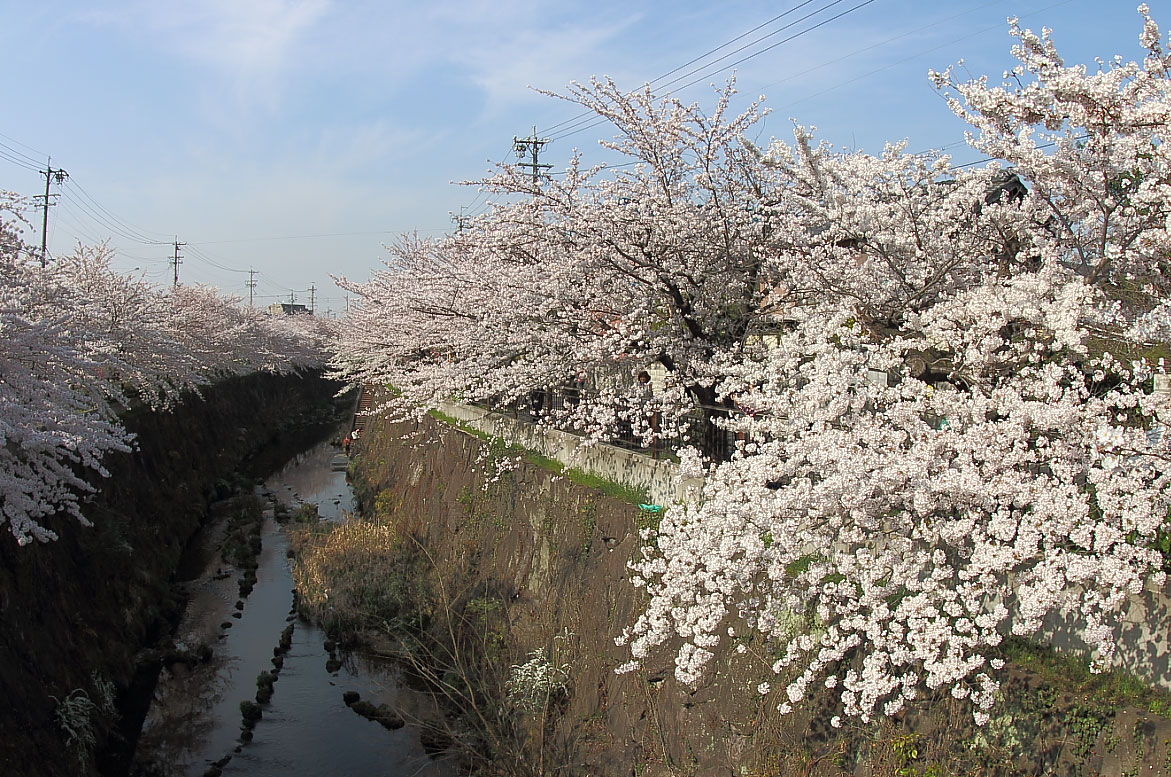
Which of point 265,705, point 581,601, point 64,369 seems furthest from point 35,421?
point 581,601

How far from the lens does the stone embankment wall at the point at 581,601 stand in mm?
7605

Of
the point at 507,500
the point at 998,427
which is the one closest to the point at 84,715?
the point at 507,500

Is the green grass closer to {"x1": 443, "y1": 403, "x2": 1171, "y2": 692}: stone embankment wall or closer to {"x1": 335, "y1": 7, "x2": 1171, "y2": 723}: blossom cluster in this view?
{"x1": 443, "y1": 403, "x2": 1171, "y2": 692}: stone embankment wall

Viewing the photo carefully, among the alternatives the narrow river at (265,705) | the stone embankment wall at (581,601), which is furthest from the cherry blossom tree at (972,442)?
the narrow river at (265,705)

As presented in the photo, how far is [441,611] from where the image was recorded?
13086mm

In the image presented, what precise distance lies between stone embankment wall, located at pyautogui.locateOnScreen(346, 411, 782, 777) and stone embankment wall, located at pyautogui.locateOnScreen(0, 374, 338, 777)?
485 centimetres

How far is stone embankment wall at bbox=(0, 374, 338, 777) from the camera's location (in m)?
8.95

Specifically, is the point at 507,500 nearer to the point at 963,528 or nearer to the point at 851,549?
the point at 851,549

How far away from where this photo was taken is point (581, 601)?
34.2 ft

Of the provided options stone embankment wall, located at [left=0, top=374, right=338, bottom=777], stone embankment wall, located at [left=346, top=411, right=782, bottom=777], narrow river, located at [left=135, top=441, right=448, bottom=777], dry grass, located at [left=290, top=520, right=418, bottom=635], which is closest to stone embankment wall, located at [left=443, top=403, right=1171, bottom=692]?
stone embankment wall, located at [left=346, top=411, right=782, bottom=777]

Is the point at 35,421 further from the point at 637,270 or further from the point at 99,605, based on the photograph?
the point at 637,270

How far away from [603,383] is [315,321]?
68.3 meters

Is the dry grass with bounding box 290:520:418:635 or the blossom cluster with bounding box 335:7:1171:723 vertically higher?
the blossom cluster with bounding box 335:7:1171:723

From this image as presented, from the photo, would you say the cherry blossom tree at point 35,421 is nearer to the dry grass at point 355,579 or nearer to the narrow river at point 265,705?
the narrow river at point 265,705
